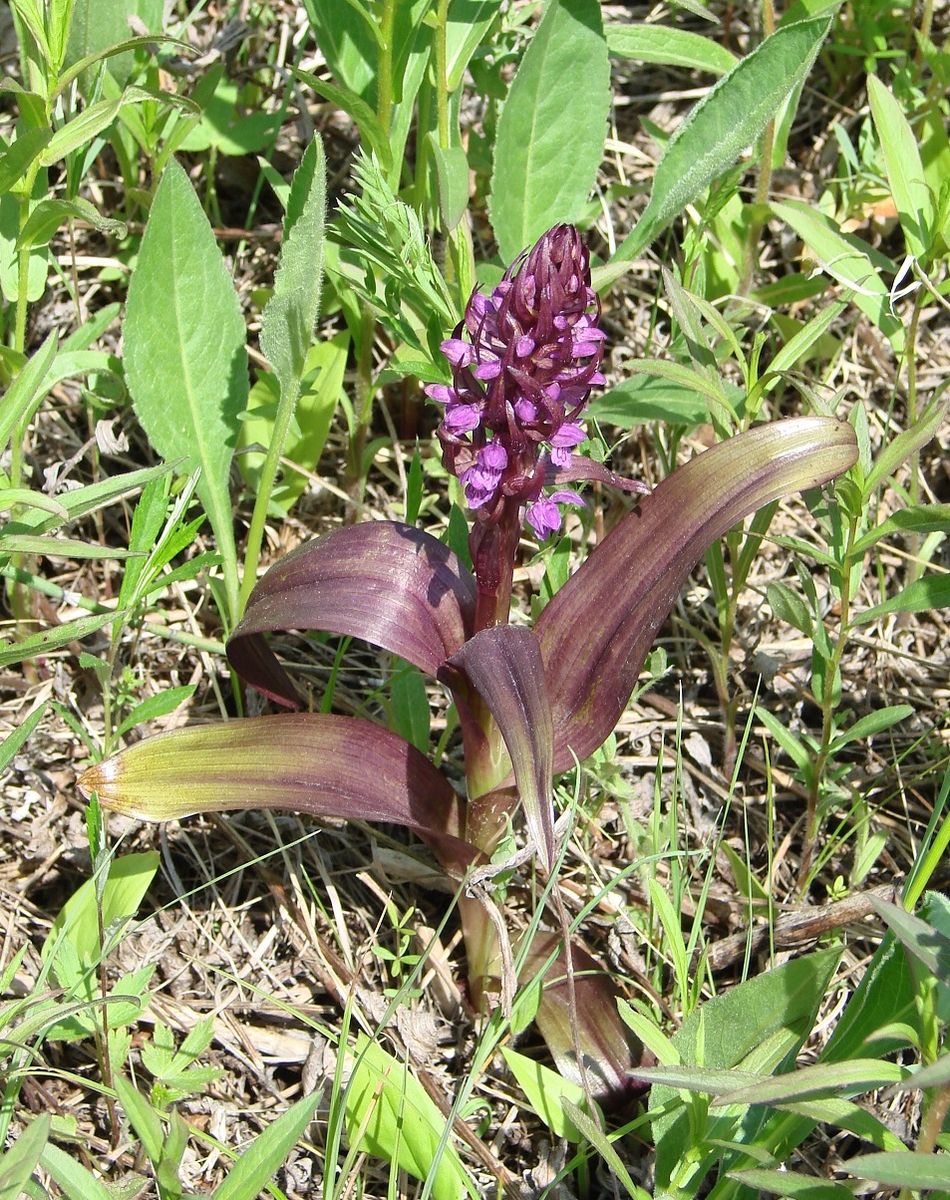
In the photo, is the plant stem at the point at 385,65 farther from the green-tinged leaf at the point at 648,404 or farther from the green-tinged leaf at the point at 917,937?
the green-tinged leaf at the point at 917,937

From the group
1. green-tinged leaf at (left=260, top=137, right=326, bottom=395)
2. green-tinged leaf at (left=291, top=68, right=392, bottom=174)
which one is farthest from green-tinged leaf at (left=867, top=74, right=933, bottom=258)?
green-tinged leaf at (left=260, top=137, right=326, bottom=395)

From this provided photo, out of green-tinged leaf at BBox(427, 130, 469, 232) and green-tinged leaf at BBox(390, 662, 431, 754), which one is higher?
green-tinged leaf at BBox(427, 130, 469, 232)

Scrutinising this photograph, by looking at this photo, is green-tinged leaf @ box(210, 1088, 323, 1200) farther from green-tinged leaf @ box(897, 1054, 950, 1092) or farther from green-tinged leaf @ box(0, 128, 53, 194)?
green-tinged leaf @ box(0, 128, 53, 194)

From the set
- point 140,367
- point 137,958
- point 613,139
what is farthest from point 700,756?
point 613,139

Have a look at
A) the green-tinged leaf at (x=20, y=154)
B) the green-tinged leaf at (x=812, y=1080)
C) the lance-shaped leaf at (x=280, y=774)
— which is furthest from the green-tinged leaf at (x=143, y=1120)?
the green-tinged leaf at (x=20, y=154)

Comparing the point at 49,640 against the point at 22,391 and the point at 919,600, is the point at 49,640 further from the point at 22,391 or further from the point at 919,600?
the point at 919,600

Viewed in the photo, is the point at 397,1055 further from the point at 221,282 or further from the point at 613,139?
the point at 613,139
